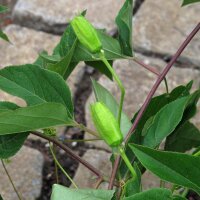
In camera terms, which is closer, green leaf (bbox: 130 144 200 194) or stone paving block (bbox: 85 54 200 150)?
green leaf (bbox: 130 144 200 194)

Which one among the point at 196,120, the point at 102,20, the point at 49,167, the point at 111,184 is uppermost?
the point at 111,184

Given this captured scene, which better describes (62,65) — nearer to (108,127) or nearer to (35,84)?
(35,84)

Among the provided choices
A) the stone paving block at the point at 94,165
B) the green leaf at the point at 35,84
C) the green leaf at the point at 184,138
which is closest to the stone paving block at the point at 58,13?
the stone paving block at the point at 94,165

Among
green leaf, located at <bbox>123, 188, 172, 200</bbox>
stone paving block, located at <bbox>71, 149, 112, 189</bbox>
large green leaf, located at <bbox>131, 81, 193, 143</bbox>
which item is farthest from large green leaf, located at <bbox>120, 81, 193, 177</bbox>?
stone paving block, located at <bbox>71, 149, 112, 189</bbox>

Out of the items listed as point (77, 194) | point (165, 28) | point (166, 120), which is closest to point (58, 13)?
point (165, 28)

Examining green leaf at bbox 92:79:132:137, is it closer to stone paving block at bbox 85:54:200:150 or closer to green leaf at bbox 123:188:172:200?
green leaf at bbox 123:188:172:200

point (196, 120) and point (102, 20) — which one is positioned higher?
point (102, 20)

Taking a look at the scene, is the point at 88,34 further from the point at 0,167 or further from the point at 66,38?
the point at 0,167

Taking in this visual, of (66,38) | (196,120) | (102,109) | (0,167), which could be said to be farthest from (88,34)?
(196,120)
